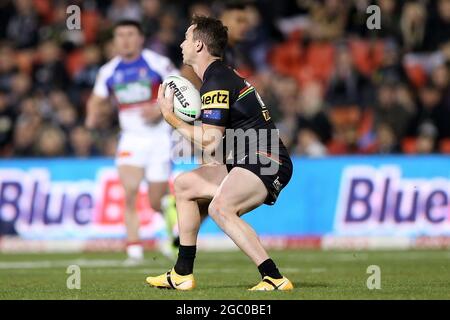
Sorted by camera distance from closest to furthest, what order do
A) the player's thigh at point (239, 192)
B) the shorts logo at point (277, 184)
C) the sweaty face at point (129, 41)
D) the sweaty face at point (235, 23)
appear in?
the player's thigh at point (239, 192), the shorts logo at point (277, 184), the sweaty face at point (235, 23), the sweaty face at point (129, 41)

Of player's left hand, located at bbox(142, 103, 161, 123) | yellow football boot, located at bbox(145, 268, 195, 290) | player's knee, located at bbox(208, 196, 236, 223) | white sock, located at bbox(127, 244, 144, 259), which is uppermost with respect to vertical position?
player's left hand, located at bbox(142, 103, 161, 123)

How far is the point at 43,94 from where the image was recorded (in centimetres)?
2088

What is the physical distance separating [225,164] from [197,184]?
35 centimetres

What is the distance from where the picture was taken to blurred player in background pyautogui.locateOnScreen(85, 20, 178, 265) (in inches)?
559

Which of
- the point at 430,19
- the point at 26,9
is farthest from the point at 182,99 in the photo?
the point at 26,9

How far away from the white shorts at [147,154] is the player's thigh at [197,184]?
16.4 feet

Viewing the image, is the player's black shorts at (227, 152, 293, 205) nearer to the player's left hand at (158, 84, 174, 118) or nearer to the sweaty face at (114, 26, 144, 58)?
the player's left hand at (158, 84, 174, 118)

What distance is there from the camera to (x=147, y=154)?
14.5m

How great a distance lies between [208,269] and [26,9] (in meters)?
11.5

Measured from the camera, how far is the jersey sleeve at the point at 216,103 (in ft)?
29.3

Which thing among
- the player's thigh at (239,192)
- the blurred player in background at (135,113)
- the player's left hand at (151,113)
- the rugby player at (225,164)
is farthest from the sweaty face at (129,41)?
the player's thigh at (239,192)

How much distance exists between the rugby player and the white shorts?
15.9 feet

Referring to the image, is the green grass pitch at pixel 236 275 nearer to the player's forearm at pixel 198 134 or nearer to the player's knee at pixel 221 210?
the player's knee at pixel 221 210

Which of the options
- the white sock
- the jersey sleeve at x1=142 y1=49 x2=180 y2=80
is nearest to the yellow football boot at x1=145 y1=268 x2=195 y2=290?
the white sock
